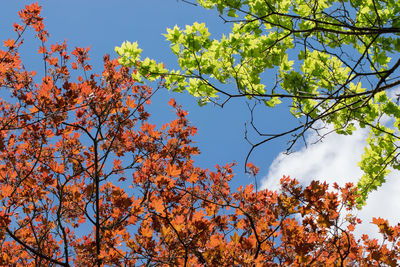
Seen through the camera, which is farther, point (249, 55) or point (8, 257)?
point (8, 257)

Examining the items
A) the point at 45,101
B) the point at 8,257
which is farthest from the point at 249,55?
the point at 8,257

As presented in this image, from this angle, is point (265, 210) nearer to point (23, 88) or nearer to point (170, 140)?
point (170, 140)

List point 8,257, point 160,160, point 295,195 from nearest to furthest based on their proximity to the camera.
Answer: point 295,195 → point 8,257 → point 160,160

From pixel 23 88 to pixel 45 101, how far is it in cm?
141

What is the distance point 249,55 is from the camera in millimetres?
4156

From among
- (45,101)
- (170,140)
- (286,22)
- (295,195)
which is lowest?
(295,195)

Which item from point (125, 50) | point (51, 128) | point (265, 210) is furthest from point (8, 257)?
point (265, 210)

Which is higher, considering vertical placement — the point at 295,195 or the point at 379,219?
the point at 295,195

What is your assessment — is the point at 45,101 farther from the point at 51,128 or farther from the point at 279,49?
the point at 279,49

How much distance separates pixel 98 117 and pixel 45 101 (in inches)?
48.2

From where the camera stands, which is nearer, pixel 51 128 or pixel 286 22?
pixel 286 22

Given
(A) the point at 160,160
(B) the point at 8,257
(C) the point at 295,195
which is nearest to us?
(C) the point at 295,195

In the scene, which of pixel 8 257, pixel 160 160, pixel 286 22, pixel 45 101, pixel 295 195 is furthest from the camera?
pixel 160 160

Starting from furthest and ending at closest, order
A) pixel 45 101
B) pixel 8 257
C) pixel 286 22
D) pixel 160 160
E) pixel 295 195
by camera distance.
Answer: pixel 160 160 → pixel 8 257 → pixel 286 22 → pixel 295 195 → pixel 45 101
